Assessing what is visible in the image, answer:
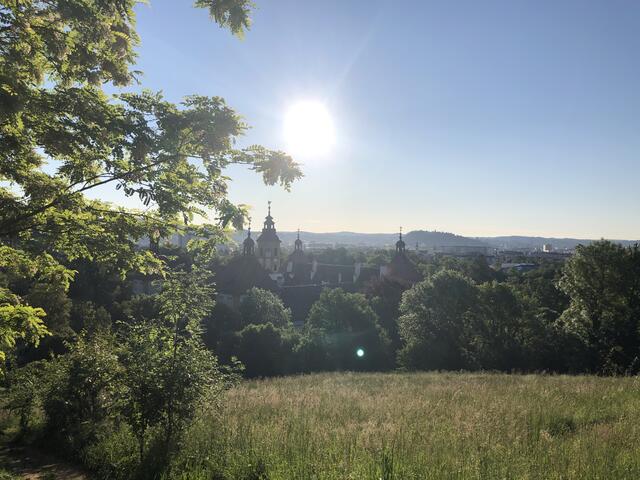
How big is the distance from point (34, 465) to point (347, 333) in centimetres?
3104

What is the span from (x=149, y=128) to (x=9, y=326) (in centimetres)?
303

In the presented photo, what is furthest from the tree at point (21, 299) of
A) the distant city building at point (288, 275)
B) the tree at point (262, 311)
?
the distant city building at point (288, 275)

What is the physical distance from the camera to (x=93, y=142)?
19.8ft

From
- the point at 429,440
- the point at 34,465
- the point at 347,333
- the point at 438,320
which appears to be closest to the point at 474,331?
the point at 438,320

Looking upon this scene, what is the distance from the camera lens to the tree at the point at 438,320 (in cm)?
3609

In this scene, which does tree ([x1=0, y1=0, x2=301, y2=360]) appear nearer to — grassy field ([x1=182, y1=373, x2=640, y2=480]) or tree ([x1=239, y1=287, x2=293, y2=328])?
grassy field ([x1=182, y1=373, x2=640, y2=480])

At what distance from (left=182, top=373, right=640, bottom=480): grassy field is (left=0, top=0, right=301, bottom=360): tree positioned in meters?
3.38

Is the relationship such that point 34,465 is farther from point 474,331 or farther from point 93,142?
point 474,331

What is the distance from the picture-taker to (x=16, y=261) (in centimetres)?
725

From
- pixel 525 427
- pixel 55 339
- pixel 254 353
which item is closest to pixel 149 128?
pixel 525 427

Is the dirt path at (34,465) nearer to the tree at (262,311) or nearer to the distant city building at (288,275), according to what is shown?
the tree at (262,311)

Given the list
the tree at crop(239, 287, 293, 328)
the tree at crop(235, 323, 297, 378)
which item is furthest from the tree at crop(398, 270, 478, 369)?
the tree at crop(239, 287, 293, 328)

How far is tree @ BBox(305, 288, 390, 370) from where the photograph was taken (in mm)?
36625

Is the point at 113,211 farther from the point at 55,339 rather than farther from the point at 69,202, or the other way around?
the point at 55,339
